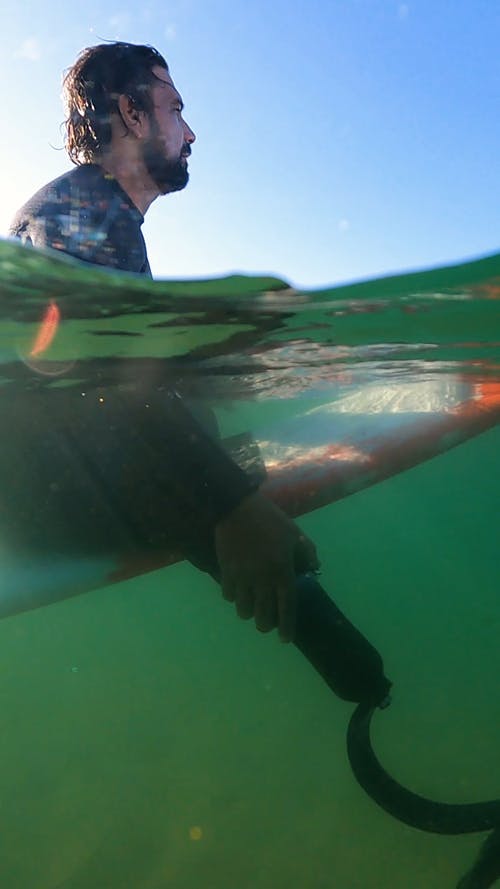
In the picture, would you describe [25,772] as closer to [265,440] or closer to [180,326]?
[265,440]

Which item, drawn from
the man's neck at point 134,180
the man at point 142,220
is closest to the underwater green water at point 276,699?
the man at point 142,220

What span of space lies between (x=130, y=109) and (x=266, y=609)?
286cm

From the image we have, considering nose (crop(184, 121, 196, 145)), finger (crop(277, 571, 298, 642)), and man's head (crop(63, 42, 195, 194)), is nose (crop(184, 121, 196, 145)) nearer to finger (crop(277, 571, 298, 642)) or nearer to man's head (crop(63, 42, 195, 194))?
man's head (crop(63, 42, 195, 194))

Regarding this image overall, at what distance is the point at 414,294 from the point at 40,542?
2348 mm

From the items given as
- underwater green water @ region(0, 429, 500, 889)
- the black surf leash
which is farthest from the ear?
underwater green water @ region(0, 429, 500, 889)

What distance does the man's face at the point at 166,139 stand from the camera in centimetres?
364

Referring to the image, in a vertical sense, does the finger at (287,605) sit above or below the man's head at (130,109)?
below

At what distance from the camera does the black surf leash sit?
2.87 metres

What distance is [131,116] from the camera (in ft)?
12.0

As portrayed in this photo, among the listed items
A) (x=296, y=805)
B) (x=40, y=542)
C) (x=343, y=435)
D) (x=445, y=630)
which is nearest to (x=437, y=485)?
(x=445, y=630)

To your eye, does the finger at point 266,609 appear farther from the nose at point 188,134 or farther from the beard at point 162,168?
the nose at point 188,134

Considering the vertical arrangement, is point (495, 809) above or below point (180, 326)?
below

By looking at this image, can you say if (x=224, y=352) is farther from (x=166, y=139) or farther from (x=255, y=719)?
(x=255, y=719)

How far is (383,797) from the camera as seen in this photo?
3.65 meters
